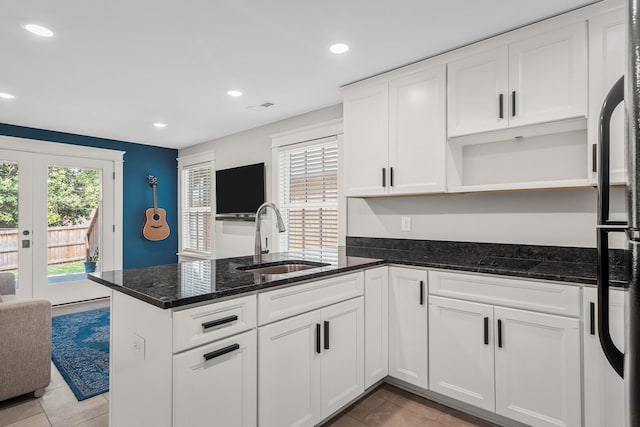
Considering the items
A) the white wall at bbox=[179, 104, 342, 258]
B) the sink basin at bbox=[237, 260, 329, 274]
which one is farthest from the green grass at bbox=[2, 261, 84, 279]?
the sink basin at bbox=[237, 260, 329, 274]

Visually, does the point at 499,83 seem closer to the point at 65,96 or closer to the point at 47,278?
the point at 65,96

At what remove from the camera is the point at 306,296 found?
6.39 ft

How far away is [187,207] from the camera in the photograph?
5926 mm

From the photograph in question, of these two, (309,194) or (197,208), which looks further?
(197,208)

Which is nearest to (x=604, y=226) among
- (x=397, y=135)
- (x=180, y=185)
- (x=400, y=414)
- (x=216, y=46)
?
(x=400, y=414)

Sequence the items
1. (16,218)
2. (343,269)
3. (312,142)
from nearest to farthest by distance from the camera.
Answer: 1. (343,269)
2. (312,142)
3. (16,218)

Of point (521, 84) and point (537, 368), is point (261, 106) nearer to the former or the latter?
point (521, 84)

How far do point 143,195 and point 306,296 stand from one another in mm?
4661

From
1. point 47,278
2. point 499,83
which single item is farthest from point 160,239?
point 499,83

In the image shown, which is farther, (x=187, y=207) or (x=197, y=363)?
(x=187, y=207)

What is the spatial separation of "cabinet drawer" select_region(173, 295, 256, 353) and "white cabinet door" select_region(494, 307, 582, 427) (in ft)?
4.59

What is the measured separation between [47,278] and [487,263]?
5.25 meters

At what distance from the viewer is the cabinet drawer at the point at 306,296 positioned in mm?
1742

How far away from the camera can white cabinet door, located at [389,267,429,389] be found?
2.35 meters
